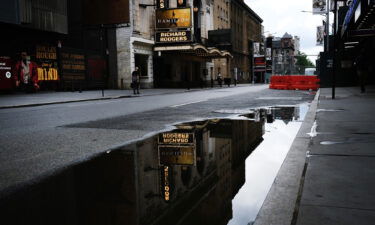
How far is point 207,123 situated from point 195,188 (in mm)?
4722

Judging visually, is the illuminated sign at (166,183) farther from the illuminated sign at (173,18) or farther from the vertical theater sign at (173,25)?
the illuminated sign at (173,18)

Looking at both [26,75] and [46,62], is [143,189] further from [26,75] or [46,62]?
[46,62]

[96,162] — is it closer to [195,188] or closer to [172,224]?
[195,188]

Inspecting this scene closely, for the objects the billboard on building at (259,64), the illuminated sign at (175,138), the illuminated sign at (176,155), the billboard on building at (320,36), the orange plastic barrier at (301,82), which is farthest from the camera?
the billboard on building at (259,64)

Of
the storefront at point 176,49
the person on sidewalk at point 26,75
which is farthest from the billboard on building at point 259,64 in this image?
the person on sidewalk at point 26,75

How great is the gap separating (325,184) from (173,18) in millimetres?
35322

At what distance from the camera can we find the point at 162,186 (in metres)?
3.49

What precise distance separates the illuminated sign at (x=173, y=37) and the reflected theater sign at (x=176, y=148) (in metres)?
30.9

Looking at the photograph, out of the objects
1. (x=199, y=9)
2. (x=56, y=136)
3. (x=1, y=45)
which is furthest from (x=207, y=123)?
(x=199, y=9)

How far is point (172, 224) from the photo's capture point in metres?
2.65

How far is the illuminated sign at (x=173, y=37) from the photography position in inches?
1436

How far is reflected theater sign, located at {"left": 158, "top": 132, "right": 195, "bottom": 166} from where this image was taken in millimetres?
4420

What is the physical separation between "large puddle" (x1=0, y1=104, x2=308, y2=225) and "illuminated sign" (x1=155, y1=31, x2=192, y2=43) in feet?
104

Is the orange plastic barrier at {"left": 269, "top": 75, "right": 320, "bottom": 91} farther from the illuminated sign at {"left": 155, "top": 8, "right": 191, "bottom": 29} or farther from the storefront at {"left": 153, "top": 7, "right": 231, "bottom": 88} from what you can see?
the illuminated sign at {"left": 155, "top": 8, "right": 191, "bottom": 29}
